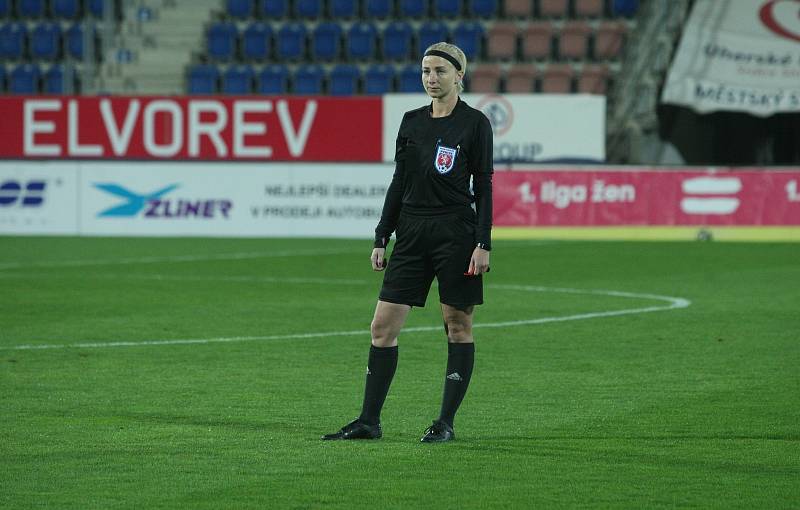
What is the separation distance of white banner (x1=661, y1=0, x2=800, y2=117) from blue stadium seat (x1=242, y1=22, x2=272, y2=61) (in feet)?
27.5

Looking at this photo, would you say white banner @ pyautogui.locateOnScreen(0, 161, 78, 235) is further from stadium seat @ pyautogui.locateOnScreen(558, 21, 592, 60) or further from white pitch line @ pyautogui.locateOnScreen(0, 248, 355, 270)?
stadium seat @ pyautogui.locateOnScreen(558, 21, 592, 60)

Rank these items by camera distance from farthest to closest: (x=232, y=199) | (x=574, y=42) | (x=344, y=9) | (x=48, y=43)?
(x=48, y=43) → (x=344, y=9) → (x=574, y=42) → (x=232, y=199)

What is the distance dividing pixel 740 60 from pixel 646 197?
5567 millimetres

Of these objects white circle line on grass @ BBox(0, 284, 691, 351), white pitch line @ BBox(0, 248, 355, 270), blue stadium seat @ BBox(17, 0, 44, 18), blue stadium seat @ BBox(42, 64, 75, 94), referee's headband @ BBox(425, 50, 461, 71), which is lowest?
white pitch line @ BBox(0, 248, 355, 270)

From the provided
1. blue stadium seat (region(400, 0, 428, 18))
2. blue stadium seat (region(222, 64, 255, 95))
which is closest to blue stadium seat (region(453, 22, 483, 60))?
blue stadium seat (region(400, 0, 428, 18))

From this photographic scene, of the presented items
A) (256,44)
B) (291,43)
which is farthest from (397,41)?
(256,44)

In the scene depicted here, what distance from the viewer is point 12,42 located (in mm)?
33188

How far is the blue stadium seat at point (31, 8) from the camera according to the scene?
111ft

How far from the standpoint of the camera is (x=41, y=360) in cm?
998

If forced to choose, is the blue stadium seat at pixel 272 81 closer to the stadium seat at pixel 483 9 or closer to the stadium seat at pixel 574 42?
the stadium seat at pixel 483 9

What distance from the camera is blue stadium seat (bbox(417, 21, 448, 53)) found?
3125 centimetres

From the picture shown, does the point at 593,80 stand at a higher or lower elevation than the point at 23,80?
higher

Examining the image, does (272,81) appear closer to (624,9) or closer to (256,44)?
(256,44)

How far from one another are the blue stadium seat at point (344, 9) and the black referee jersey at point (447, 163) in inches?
1027
